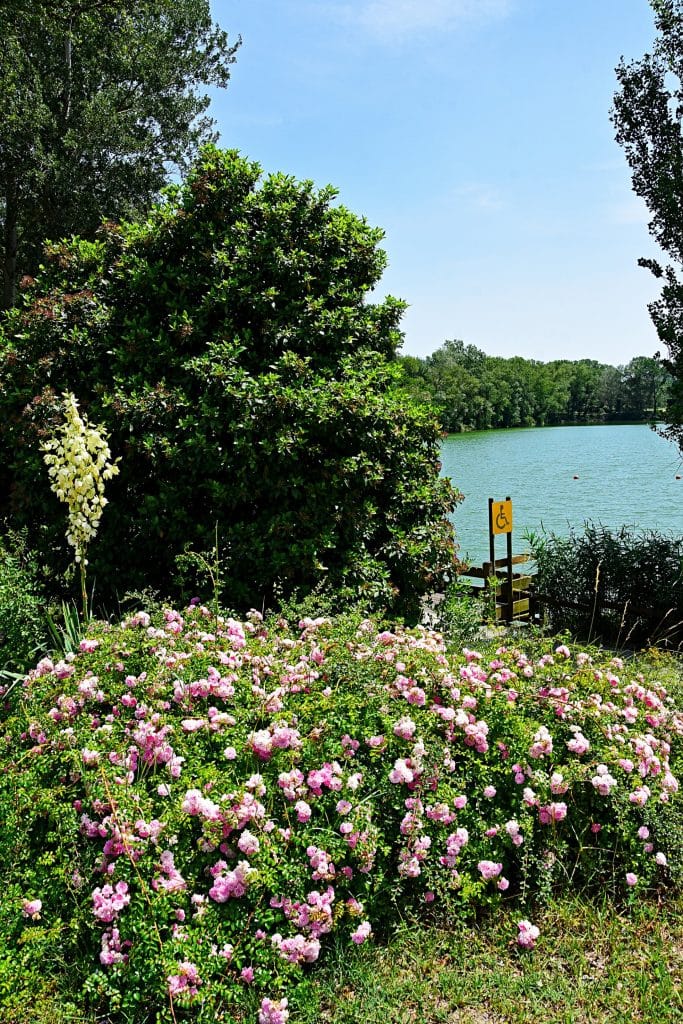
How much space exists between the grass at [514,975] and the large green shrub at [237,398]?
2.22 metres

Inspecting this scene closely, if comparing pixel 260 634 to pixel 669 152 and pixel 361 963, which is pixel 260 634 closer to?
pixel 361 963

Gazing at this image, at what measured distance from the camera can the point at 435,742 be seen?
291 cm

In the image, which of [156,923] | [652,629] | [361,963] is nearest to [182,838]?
[156,923]

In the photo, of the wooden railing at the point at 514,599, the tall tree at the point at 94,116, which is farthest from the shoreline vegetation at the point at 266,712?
the tall tree at the point at 94,116

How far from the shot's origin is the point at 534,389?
275ft

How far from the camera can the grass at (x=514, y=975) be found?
2334 mm

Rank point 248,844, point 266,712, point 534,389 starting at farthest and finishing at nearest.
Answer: point 534,389 < point 266,712 < point 248,844

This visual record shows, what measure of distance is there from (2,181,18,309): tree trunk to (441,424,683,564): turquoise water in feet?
33.5

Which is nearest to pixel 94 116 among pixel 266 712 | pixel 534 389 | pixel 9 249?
pixel 9 249

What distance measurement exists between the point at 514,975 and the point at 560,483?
33.2 metres

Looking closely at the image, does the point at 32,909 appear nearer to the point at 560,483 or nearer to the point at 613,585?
the point at 613,585

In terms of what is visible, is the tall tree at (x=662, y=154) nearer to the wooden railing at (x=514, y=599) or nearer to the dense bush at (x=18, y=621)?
the wooden railing at (x=514, y=599)

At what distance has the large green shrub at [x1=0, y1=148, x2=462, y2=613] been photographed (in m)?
4.81

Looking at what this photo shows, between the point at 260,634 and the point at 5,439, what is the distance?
286 cm
